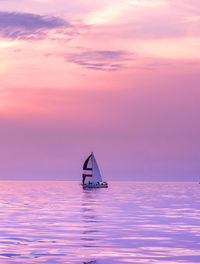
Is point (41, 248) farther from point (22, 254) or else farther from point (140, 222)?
point (140, 222)

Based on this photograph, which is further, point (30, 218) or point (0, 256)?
point (30, 218)

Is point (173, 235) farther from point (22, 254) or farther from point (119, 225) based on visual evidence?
point (22, 254)

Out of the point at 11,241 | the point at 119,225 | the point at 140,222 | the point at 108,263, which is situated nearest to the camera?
the point at 108,263

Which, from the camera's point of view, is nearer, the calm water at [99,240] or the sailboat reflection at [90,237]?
the calm water at [99,240]

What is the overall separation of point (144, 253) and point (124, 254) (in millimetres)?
1239

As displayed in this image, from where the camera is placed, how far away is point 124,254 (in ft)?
103

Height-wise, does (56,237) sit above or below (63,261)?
→ above

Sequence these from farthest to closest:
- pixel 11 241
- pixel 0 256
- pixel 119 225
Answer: pixel 119 225, pixel 11 241, pixel 0 256

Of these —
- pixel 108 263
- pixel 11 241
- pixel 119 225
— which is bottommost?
pixel 108 263

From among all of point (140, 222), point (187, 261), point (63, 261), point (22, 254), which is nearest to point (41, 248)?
point (22, 254)

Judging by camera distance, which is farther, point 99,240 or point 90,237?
point 90,237

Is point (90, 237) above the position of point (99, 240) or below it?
above

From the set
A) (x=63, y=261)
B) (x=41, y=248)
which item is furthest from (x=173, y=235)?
(x=63, y=261)

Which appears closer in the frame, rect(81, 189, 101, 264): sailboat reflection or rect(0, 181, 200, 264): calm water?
rect(0, 181, 200, 264): calm water
